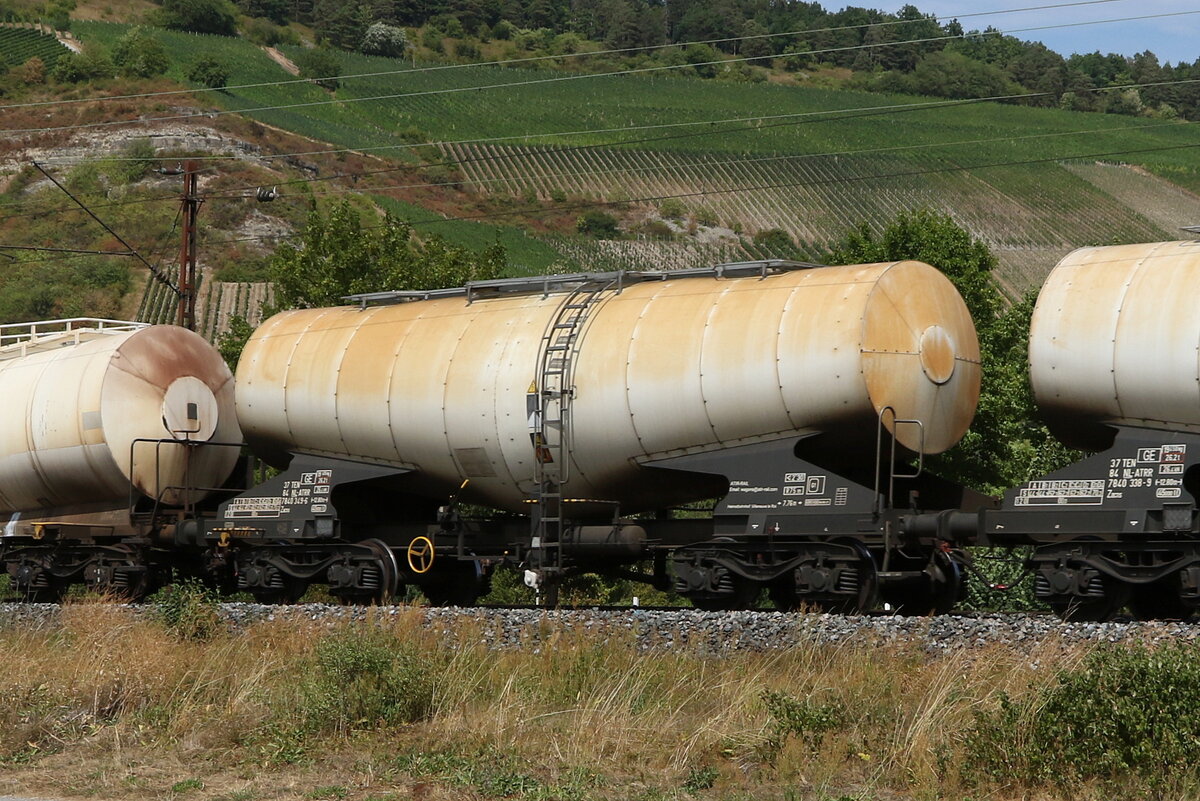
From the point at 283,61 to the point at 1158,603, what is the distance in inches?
5542

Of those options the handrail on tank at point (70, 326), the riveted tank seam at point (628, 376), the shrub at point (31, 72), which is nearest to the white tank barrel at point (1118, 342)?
the riveted tank seam at point (628, 376)

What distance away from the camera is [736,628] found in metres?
14.1

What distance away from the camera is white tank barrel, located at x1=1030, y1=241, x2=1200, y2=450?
44.2 feet

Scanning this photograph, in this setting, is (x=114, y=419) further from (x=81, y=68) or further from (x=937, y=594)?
(x=81, y=68)

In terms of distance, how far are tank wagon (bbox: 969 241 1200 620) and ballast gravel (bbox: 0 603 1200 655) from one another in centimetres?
68

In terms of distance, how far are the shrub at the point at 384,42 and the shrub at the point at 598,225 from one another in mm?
83135

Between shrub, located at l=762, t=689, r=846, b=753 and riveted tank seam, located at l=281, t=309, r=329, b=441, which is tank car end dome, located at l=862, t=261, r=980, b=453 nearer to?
shrub, located at l=762, t=689, r=846, b=753

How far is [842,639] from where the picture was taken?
13352mm

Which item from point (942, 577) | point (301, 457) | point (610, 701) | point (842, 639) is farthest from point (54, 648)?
point (942, 577)

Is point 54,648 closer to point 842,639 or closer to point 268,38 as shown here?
point 842,639

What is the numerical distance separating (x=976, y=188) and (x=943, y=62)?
79951mm

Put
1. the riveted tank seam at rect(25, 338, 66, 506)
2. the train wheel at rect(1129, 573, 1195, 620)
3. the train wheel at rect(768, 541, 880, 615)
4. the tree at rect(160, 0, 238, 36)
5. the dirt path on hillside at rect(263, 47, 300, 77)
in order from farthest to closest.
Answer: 1. the tree at rect(160, 0, 238, 36)
2. the dirt path on hillside at rect(263, 47, 300, 77)
3. the riveted tank seam at rect(25, 338, 66, 506)
4. the train wheel at rect(768, 541, 880, 615)
5. the train wheel at rect(1129, 573, 1195, 620)

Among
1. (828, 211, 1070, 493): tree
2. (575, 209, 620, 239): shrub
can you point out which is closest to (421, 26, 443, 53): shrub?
(575, 209, 620, 239): shrub

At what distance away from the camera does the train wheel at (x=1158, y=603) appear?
14.9 meters
